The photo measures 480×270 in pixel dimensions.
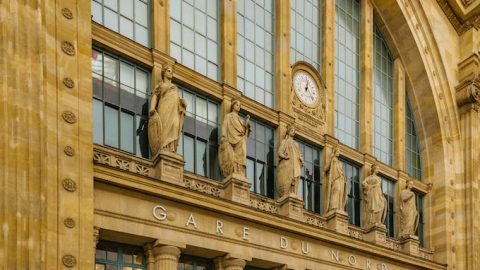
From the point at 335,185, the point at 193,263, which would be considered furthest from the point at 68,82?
the point at 335,185

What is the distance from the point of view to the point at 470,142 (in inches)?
1372

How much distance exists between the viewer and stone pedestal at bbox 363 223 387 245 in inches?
1156

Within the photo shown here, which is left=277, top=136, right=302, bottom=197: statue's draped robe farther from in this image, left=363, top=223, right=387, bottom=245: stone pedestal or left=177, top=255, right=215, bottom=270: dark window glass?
left=363, top=223, right=387, bottom=245: stone pedestal

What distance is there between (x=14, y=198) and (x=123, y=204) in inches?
165

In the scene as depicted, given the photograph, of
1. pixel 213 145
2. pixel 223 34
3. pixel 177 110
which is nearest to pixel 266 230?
pixel 213 145

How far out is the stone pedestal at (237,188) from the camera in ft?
76.9

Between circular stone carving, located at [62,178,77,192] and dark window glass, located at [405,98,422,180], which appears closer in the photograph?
circular stone carving, located at [62,178,77,192]

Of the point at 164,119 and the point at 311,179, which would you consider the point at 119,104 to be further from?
the point at 311,179

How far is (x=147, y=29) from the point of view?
76.8 feet

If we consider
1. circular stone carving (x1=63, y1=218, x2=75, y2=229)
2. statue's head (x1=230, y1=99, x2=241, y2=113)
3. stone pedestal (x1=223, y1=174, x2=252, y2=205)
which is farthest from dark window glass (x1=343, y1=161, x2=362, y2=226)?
circular stone carving (x1=63, y1=218, x2=75, y2=229)

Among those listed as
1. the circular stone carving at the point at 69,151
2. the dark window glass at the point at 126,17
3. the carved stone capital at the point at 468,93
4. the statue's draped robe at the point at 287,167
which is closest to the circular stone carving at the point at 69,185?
the circular stone carving at the point at 69,151

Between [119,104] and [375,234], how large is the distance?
12.5 meters

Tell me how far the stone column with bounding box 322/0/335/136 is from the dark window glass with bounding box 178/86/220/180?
641cm

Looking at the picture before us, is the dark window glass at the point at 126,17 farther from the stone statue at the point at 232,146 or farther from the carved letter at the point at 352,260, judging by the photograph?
the carved letter at the point at 352,260
